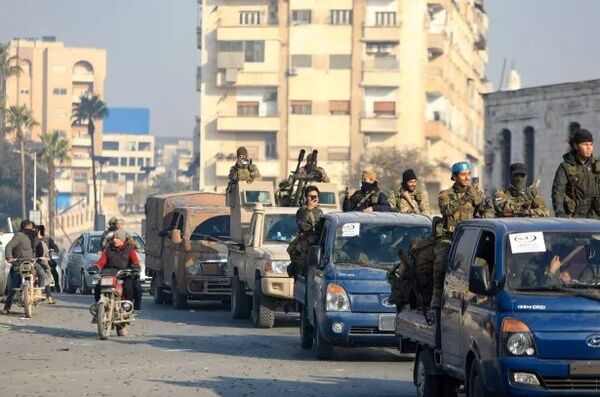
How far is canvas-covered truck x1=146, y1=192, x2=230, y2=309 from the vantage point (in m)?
30.0

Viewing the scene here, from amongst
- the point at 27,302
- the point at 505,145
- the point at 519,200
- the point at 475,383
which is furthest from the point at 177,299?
the point at 505,145

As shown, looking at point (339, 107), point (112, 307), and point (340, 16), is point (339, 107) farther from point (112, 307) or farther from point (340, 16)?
point (112, 307)

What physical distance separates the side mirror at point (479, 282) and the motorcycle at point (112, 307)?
451 inches

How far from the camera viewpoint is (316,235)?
21.0 metres

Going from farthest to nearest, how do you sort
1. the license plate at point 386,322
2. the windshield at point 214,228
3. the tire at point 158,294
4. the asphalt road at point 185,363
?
the tire at point 158,294 < the windshield at point 214,228 < the license plate at point 386,322 < the asphalt road at point 185,363

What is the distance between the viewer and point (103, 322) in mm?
22891

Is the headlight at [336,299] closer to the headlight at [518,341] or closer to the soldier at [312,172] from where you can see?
the headlight at [518,341]

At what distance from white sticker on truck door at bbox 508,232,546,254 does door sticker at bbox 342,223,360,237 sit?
7466mm

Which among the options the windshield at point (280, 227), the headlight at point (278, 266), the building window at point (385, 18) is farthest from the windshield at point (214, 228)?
the building window at point (385, 18)

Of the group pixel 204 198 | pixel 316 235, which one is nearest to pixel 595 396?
pixel 316 235

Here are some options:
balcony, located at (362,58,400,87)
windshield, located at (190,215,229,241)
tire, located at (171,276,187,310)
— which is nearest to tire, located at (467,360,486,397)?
tire, located at (171,276,187,310)

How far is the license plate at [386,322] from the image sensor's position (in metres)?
19.0

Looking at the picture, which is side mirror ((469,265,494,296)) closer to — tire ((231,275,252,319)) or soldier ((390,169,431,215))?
soldier ((390,169,431,215))

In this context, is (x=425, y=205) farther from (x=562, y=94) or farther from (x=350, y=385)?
(x=562, y=94)
